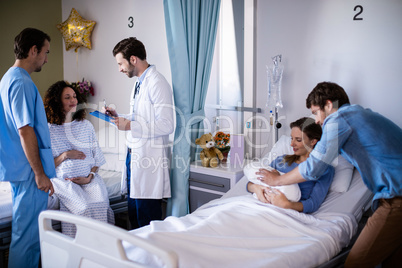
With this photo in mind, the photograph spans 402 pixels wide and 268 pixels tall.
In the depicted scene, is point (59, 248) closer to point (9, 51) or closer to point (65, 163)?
point (65, 163)

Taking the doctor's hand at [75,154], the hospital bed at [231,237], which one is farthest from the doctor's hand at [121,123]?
the hospital bed at [231,237]

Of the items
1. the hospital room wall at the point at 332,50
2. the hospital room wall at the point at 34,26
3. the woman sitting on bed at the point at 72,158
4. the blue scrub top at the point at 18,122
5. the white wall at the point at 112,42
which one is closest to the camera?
the blue scrub top at the point at 18,122

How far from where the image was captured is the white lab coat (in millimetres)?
2812

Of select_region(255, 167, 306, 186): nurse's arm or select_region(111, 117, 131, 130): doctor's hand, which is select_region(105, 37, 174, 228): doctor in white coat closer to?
select_region(111, 117, 131, 130): doctor's hand

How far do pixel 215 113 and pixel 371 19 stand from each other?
1538 millimetres

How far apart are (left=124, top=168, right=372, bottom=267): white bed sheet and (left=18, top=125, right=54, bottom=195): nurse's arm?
2.17 feet

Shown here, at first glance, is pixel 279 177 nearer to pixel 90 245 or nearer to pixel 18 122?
pixel 90 245

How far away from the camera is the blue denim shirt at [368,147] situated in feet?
5.94

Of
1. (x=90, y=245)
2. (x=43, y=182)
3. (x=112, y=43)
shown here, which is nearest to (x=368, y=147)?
(x=90, y=245)

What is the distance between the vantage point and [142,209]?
→ 9.61 ft

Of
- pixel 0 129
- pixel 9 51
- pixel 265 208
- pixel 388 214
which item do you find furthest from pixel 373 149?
pixel 9 51

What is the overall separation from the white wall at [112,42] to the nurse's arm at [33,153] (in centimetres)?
190

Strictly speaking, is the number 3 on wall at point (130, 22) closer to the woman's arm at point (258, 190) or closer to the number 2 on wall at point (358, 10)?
the number 2 on wall at point (358, 10)

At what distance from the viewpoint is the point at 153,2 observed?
3908 mm
